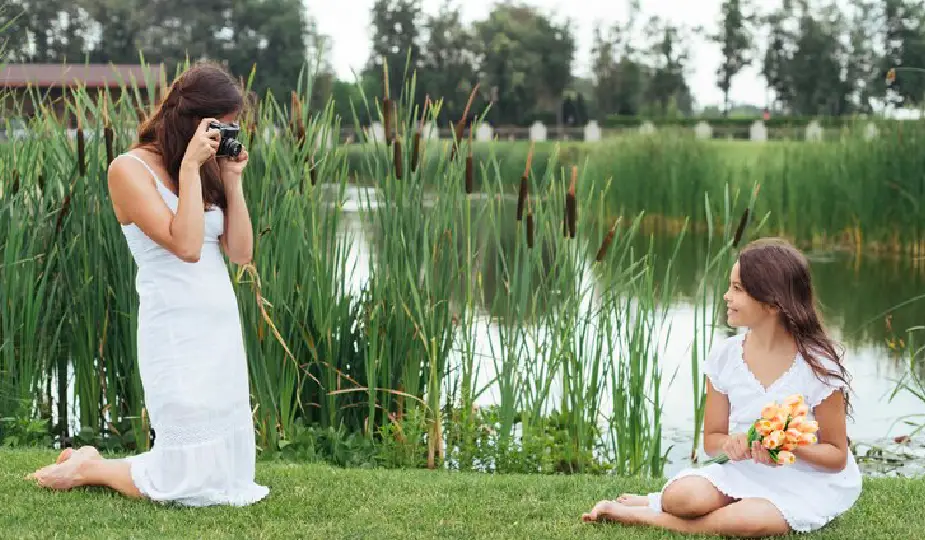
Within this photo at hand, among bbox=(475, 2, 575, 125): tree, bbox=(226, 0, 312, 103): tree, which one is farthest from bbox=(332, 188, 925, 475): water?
bbox=(475, 2, 575, 125): tree

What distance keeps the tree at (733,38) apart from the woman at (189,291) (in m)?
55.0

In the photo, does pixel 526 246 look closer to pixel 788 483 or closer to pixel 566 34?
pixel 788 483

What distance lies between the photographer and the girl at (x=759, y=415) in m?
3.05

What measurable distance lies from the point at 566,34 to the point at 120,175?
54882 millimetres

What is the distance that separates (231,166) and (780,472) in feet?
5.56

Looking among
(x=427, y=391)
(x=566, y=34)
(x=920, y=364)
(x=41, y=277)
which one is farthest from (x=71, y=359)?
(x=566, y=34)

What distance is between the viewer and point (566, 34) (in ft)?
186

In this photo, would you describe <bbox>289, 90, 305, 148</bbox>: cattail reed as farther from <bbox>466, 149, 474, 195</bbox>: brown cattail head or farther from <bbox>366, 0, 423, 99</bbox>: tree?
<bbox>366, 0, 423, 99</bbox>: tree

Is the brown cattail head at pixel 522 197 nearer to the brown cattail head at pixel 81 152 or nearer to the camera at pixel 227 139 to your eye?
the camera at pixel 227 139

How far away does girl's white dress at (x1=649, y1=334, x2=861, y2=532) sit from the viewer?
3107mm

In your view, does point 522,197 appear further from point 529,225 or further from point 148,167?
point 148,167

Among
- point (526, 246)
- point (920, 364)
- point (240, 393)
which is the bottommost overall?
point (920, 364)

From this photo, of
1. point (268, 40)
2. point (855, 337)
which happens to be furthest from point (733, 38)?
point (855, 337)

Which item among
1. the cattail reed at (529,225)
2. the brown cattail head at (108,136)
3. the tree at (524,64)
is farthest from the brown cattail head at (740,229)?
the tree at (524,64)
